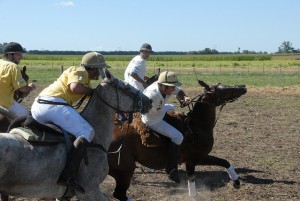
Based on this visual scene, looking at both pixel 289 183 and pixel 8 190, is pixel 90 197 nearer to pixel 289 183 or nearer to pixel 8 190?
pixel 8 190

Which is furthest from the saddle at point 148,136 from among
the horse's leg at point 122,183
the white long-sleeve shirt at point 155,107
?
the horse's leg at point 122,183

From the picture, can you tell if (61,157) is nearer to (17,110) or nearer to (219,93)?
(17,110)

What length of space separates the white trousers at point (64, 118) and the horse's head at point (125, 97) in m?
0.54

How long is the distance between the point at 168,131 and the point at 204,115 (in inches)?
54.4

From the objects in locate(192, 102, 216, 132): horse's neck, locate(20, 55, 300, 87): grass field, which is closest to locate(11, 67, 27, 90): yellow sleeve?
locate(192, 102, 216, 132): horse's neck

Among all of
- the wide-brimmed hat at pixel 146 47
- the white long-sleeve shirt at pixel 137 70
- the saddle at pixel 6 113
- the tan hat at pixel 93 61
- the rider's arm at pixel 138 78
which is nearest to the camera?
the tan hat at pixel 93 61

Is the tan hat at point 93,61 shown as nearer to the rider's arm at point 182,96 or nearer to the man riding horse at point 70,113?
the man riding horse at point 70,113

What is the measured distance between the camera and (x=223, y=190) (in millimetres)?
9539

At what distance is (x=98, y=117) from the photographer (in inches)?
256

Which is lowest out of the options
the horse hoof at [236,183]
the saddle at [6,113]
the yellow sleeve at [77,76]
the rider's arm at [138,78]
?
the horse hoof at [236,183]

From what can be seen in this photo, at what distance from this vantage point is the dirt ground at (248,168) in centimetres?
930

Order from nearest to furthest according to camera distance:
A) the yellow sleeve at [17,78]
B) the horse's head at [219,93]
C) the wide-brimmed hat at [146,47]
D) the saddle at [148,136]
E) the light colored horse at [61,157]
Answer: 1. the light colored horse at [61,157]
2. the yellow sleeve at [17,78]
3. the saddle at [148,136]
4. the horse's head at [219,93]
5. the wide-brimmed hat at [146,47]

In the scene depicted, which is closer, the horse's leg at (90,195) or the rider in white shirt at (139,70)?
the horse's leg at (90,195)

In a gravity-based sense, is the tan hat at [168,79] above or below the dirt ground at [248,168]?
above
